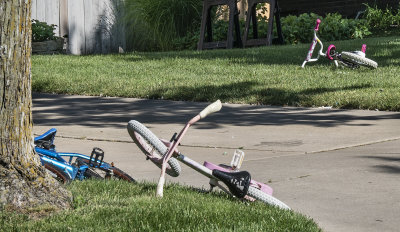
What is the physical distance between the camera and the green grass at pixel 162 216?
415 cm

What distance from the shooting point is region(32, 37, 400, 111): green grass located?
9.80 m

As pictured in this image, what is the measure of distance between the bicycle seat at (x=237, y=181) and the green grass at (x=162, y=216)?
0.28ft

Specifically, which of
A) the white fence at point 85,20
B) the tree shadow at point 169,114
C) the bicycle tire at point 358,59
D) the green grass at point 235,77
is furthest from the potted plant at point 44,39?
the bicycle tire at point 358,59

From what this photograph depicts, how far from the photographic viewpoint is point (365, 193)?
5.18 m

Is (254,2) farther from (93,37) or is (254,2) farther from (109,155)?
(109,155)

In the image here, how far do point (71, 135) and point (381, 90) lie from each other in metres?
4.15

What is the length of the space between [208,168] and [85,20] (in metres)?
13.5

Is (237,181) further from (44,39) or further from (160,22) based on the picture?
(160,22)

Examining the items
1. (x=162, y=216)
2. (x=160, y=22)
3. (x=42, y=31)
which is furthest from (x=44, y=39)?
(x=162, y=216)

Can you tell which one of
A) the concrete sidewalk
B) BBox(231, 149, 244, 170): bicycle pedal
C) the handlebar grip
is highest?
the handlebar grip

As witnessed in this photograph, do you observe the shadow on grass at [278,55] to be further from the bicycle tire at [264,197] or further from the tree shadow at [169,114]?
the bicycle tire at [264,197]

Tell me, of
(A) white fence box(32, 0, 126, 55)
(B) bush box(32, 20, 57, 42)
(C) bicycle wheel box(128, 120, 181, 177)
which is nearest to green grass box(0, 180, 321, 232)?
(C) bicycle wheel box(128, 120, 181, 177)

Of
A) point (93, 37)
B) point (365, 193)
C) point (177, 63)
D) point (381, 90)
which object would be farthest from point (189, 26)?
point (365, 193)

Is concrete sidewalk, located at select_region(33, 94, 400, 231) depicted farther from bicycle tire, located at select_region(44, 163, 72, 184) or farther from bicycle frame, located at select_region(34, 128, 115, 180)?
bicycle tire, located at select_region(44, 163, 72, 184)
